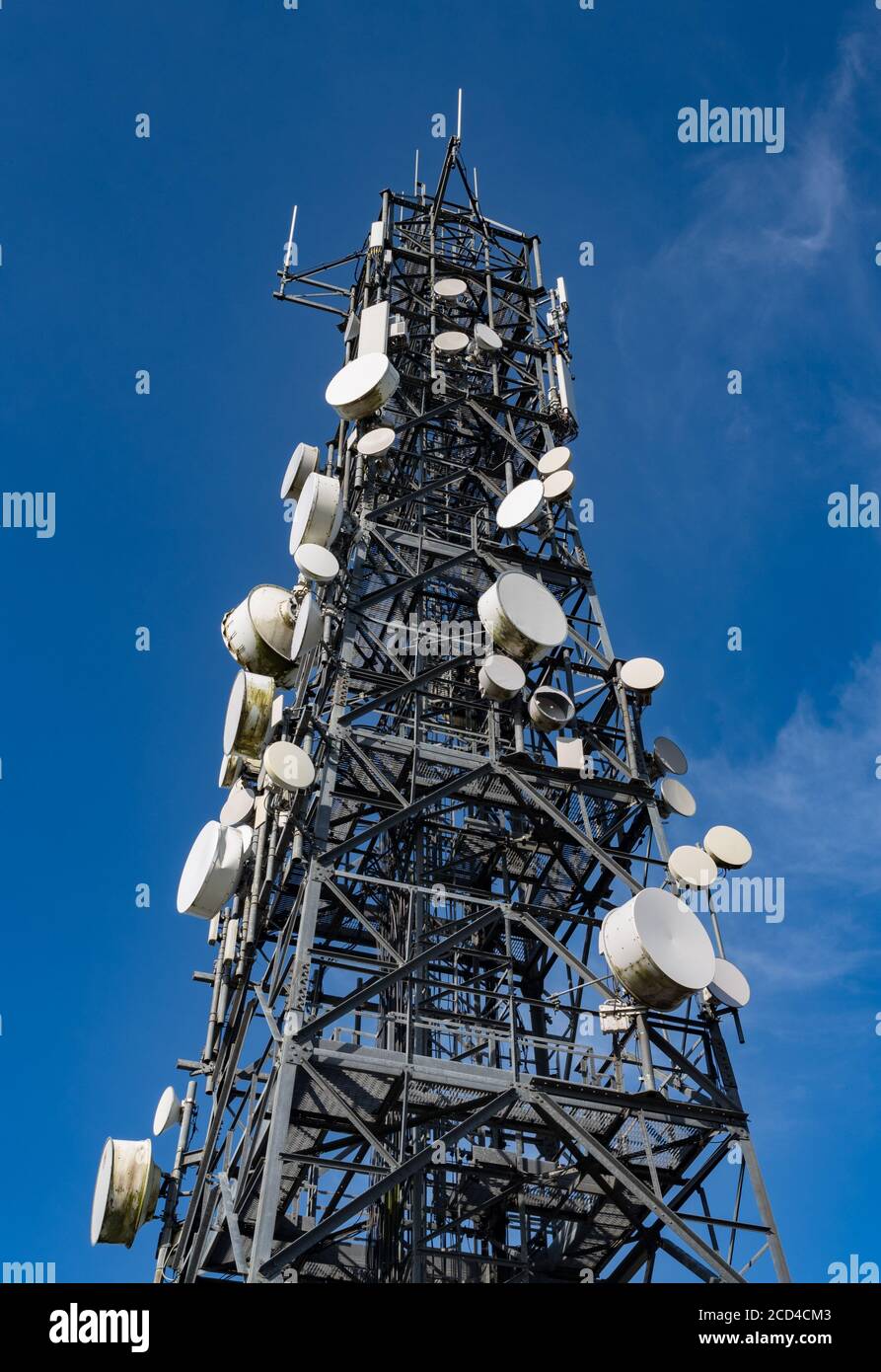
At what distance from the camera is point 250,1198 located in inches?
640

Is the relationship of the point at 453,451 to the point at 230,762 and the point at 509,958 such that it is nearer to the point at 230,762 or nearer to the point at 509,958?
the point at 230,762

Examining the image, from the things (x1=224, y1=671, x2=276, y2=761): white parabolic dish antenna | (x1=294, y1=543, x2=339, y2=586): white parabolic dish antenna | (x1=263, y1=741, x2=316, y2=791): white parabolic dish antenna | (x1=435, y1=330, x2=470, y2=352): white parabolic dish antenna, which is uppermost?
(x1=435, y1=330, x2=470, y2=352): white parabolic dish antenna

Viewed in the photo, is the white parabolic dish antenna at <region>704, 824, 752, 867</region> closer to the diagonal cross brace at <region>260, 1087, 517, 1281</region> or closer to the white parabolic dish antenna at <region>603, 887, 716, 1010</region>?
the white parabolic dish antenna at <region>603, 887, 716, 1010</region>

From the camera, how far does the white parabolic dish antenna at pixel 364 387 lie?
22.6m

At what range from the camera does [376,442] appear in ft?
73.2

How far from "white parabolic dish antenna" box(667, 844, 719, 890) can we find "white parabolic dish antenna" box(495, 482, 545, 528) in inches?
270

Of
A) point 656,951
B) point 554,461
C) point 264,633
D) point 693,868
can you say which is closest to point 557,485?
point 554,461

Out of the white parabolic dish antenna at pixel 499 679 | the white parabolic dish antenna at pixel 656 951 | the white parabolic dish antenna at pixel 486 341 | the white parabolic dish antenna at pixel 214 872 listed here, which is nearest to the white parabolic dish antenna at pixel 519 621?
the white parabolic dish antenna at pixel 499 679

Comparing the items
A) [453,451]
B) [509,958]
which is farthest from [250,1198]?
[453,451]

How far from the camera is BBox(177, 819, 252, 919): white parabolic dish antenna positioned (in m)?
19.9

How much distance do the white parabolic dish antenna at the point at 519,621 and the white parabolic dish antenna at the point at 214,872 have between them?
18.4 ft

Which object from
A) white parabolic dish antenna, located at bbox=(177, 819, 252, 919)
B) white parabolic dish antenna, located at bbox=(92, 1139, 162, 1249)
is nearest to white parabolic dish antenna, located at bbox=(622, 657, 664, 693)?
white parabolic dish antenna, located at bbox=(177, 819, 252, 919)

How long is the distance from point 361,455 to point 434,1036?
11029 millimetres

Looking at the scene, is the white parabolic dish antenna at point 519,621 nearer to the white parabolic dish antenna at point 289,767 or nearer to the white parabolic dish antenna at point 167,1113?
the white parabolic dish antenna at point 289,767
